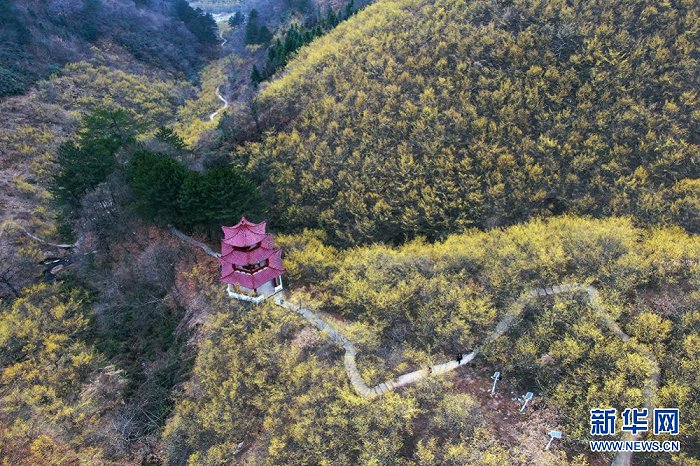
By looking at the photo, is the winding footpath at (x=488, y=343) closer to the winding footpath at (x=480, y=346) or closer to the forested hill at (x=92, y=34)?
the winding footpath at (x=480, y=346)

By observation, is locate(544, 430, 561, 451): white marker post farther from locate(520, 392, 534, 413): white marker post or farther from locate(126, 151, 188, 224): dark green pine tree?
locate(126, 151, 188, 224): dark green pine tree

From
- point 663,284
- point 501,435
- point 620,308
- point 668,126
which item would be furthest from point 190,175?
point 668,126

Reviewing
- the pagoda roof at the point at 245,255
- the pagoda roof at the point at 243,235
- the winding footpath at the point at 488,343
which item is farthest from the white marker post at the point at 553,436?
the pagoda roof at the point at 243,235

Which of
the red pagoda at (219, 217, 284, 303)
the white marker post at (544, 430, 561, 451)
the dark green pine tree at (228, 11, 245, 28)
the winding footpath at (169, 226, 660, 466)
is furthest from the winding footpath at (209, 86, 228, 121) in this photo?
the white marker post at (544, 430, 561, 451)

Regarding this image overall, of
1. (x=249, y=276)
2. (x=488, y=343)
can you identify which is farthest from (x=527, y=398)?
(x=249, y=276)

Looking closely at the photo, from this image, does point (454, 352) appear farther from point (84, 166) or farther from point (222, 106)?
point (222, 106)

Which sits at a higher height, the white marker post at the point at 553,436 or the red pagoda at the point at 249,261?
the red pagoda at the point at 249,261
